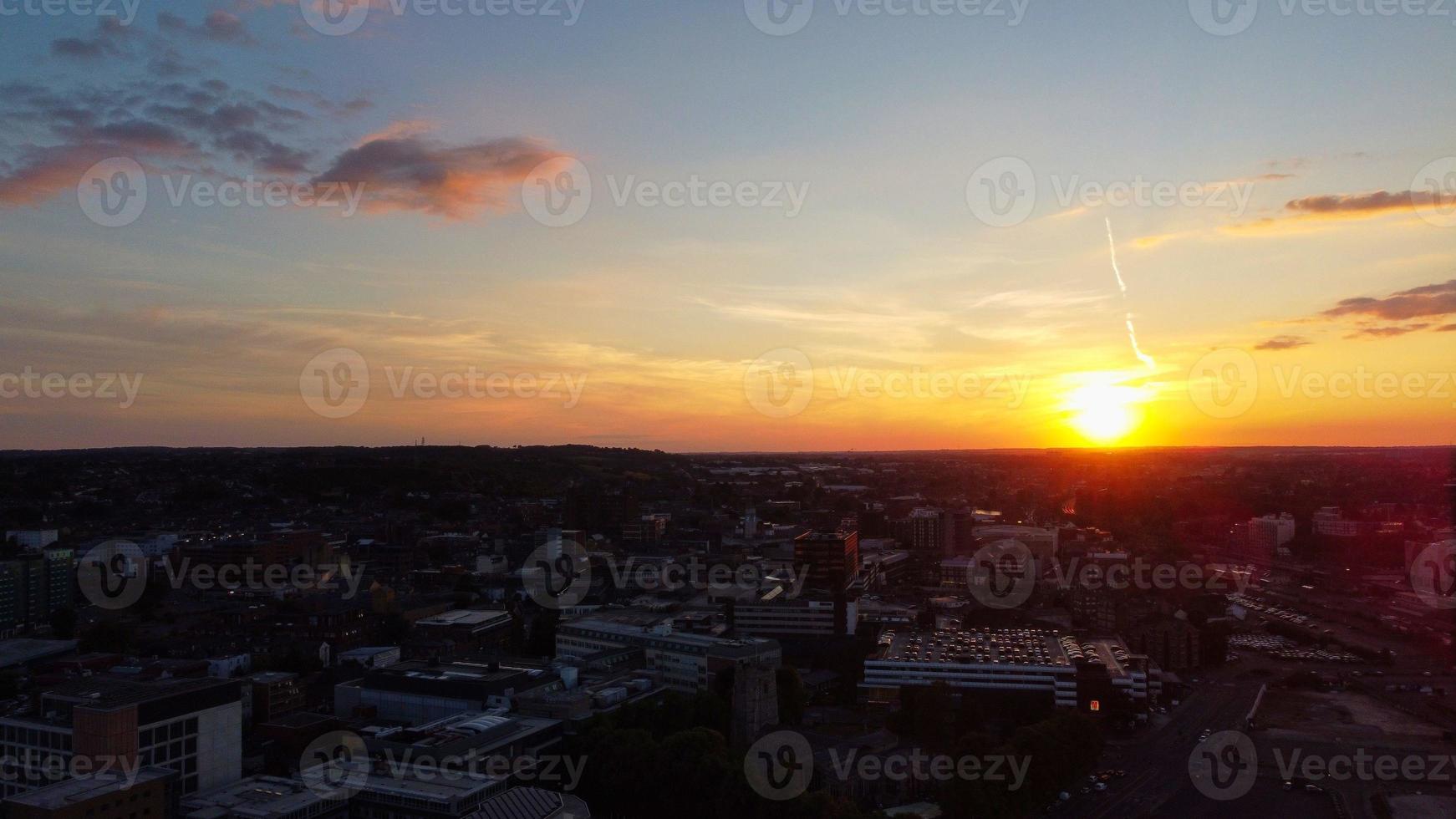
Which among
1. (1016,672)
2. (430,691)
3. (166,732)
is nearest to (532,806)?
(166,732)

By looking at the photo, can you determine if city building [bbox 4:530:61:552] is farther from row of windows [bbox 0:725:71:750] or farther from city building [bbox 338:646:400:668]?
row of windows [bbox 0:725:71:750]

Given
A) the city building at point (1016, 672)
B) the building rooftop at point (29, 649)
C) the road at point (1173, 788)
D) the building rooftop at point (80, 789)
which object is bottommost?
the road at point (1173, 788)

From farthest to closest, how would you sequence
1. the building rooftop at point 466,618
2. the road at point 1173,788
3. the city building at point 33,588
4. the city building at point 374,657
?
the city building at point 33,588
the building rooftop at point 466,618
the city building at point 374,657
the road at point 1173,788

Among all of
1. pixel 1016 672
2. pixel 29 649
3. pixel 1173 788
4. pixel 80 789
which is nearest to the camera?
pixel 80 789

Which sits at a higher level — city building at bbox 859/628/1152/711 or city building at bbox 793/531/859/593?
city building at bbox 793/531/859/593

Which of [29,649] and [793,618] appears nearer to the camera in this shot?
[29,649]

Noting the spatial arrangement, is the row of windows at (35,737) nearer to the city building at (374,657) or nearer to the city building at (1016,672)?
the city building at (374,657)

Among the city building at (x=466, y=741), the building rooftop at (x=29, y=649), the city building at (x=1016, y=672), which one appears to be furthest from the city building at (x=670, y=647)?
the building rooftop at (x=29, y=649)

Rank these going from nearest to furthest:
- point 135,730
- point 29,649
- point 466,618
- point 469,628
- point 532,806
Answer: point 532,806 → point 135,730 → point 29,649 → point 469,628 → point 466,618

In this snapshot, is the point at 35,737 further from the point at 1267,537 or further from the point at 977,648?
the point at 1267,537

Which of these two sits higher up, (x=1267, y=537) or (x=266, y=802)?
(x=1267, y=537)

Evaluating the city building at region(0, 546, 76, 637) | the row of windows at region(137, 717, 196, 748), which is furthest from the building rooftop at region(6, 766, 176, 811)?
the city building at region(0, 546, 76, 637)

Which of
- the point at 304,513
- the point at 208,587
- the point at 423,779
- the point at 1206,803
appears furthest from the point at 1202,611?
the point at 304,513
